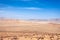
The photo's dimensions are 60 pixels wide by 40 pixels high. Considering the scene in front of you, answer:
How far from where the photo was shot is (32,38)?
28.0 feet

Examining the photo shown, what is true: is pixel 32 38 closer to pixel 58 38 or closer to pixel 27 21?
pixel 58 38

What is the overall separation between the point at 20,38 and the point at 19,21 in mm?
9931

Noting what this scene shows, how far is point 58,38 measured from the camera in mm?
8805

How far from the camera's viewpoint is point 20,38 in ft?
28.5

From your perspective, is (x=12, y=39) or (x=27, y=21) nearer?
(x=12, y=39)

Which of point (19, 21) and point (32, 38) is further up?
point (19, 21)

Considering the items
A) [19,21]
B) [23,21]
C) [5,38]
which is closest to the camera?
[5,38]

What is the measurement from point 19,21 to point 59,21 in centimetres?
482

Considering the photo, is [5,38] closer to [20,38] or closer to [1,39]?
[1,39]

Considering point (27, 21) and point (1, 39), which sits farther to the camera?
point (27, 21)

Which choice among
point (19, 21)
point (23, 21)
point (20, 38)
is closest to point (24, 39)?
point (20, 38)

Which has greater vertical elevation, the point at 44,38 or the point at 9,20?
the point at 9,20

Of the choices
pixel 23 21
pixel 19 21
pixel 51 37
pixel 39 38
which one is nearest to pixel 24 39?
pixel 39 38

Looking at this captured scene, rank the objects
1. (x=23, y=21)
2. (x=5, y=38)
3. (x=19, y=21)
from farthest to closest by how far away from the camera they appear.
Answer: (x=19, y=21) → (x=23, y=21) → (x=5, y=38)
